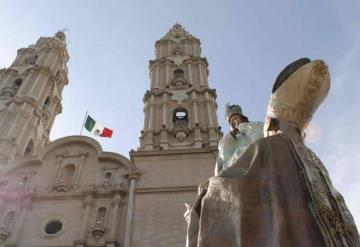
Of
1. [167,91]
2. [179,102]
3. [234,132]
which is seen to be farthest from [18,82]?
[234,132]

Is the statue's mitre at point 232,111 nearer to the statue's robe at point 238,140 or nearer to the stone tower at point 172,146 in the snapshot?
the statue's robe at point 238,140

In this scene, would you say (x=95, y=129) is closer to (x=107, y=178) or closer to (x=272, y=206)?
(x=107, y=178)

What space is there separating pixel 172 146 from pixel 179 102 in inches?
132

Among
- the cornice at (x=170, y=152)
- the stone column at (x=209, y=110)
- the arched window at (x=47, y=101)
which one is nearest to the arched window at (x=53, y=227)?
the cornice at (x=170, y=152)

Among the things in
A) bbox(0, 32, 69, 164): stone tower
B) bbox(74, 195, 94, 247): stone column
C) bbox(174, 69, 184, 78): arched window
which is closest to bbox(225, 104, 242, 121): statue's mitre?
bbox(74, 195, 94, 247): stone column

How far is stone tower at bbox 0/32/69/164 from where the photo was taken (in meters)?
20.3

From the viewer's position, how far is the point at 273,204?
291 centimetres

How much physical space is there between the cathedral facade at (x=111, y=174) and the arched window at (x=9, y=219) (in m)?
0.03

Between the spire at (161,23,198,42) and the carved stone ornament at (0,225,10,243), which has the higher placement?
the spire at (161,23,198,42)

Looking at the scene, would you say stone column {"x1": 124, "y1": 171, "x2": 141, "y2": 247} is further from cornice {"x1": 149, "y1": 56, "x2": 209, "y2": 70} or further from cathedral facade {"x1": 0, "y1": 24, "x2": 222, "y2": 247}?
cornice {"x1": 149, "y1": 56, "x2": 209, "y2": 70}

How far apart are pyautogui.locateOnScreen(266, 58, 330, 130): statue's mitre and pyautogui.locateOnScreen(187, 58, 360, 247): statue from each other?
213 mm

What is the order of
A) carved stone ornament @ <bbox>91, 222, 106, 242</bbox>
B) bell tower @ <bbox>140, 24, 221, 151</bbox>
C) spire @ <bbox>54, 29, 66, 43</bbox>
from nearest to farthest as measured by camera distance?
carved stone ornament @ <bbox>91, 222, 106, 242</bbox>
bell tower @ <bbox>140, 24, 221, 151</bbox>
spire @ <bbox>54, 29, 66, 43</bbox>

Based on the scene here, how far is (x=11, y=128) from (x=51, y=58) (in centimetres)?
849

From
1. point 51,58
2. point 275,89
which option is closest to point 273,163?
point 275,89
